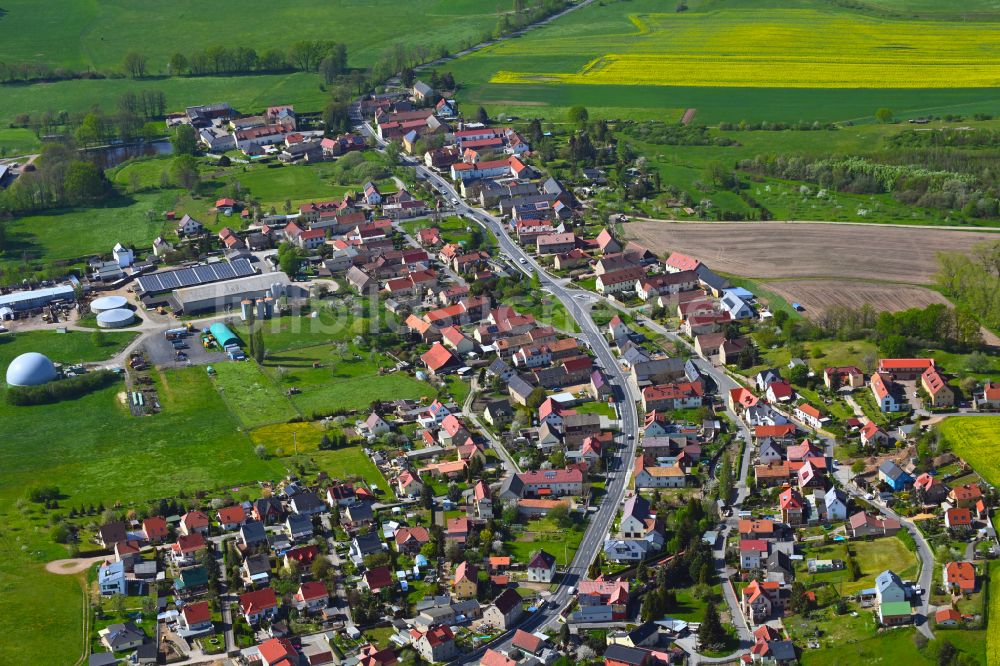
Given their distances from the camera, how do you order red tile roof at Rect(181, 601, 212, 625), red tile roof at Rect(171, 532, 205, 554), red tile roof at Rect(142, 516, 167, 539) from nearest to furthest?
red tile roof at Rect(181, 601, 212, 625) → red tile roof at Rect(171, 532, 205, 554) → red tile roof at Rect(142, 516, 167, 539)

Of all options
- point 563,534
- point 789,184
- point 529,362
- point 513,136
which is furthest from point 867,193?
point 563,534

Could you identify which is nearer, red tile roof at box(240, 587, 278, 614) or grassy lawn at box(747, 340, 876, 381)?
red tile roof at box(240, 587, 278, 614)

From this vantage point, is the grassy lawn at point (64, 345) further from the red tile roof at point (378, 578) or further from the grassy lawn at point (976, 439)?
the grassy lawn at point (976, 439)

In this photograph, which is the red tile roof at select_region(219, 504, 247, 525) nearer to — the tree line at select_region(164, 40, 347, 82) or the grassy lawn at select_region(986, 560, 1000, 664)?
the grassy lawn at select_region(986, 560, 1000, 664)

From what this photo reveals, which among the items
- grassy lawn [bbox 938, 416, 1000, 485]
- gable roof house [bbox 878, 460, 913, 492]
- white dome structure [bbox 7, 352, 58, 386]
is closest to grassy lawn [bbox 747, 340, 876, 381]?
grassy lawn [bbox 938, 416, 1000, 485]

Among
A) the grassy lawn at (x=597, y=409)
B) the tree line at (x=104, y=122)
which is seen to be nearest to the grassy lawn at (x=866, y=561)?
the grassy lawn at (x=597, y=409)

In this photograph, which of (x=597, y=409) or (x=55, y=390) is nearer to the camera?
(x=597, y=409)

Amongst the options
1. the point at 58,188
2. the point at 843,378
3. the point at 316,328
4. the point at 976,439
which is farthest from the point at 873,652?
the point at 58,188

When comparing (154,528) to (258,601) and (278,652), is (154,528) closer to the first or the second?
(258,601)
